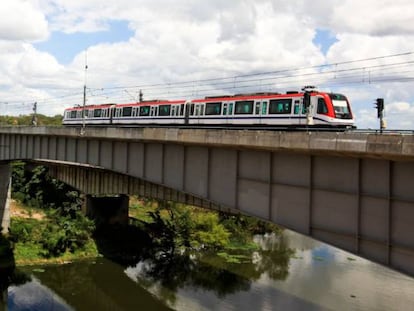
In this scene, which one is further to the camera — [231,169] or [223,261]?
[223,261]

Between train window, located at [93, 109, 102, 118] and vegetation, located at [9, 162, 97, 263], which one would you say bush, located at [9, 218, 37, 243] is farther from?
train window, located at [93, 109, 102, 118]

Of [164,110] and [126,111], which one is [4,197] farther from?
[164,110]

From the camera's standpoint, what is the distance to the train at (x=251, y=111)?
24.5 metres

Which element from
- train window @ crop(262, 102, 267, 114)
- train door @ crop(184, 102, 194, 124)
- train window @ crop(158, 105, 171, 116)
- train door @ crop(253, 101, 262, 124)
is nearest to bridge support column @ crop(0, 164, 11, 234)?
train window @ crop(158, 105, 171, 116)

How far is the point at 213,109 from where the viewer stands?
31312 mm

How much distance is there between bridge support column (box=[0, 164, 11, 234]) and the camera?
44.3 meters

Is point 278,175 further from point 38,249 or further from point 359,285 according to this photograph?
point 38,249

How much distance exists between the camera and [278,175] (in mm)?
18844

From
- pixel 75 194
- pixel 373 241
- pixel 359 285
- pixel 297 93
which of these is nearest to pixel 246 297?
pixel 359 285

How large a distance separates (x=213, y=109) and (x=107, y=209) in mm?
19897

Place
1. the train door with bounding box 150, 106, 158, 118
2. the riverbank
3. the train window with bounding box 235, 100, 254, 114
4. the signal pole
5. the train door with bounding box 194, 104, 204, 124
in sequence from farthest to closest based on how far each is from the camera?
the riverbank, the train door with bounding box 150, 106, 158, 118, the train door with bounding box 194, 104, 204, 124, the train window with bounding box 235, 100, 254, 114, the signal pole

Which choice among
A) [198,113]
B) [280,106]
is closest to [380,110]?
[280,106]

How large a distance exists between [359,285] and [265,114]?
14736mm

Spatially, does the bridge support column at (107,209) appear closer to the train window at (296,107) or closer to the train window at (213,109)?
the train window at (213,109)
